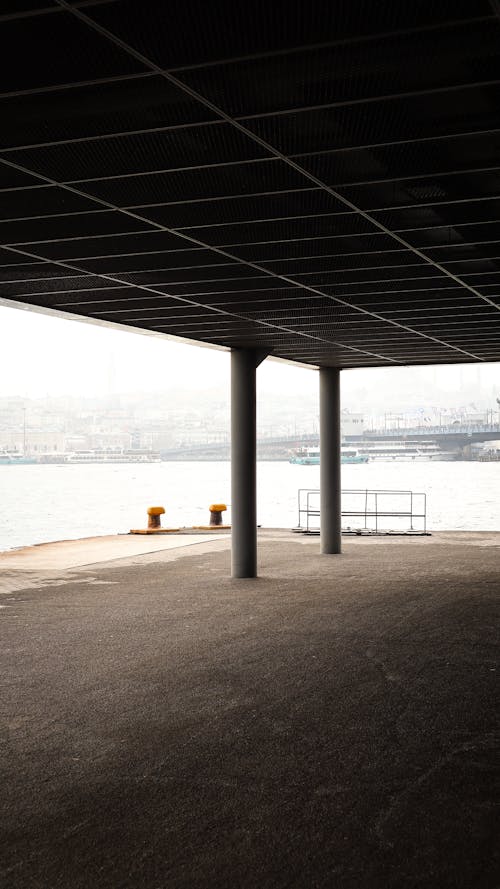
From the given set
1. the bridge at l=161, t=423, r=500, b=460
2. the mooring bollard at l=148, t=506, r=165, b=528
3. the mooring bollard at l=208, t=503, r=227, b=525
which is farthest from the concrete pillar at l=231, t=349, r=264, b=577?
the bridge at l=161, t=423, r=500, b=460

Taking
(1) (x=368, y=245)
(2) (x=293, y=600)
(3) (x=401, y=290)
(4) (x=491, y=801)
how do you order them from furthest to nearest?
(2) (x=293, y=600)
(3) (x=401, y=290)
(1) (x=368, y=245)
(4) (x=491, y=801)

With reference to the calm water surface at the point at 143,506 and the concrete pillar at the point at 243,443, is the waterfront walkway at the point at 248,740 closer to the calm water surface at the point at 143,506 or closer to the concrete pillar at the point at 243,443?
the concrete pillar at the point at 243,443

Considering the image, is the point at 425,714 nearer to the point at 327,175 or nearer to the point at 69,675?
the point at 69,675

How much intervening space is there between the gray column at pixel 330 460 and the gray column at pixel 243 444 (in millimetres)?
4709

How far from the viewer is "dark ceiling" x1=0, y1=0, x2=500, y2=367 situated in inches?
239

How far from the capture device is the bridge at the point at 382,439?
149 metres

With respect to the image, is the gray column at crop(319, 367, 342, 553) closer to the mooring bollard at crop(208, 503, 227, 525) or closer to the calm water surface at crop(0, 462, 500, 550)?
the mooring bollard at crop(208, 503, 227, 525)

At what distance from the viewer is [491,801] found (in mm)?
7828

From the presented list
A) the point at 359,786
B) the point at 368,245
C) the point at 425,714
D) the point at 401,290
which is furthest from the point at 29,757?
the point at 401,290

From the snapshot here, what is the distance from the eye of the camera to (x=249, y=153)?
28.3 ft

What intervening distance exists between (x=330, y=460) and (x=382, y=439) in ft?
461

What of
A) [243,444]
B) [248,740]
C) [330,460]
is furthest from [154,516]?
[248,740]

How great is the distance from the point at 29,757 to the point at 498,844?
14.1 feet

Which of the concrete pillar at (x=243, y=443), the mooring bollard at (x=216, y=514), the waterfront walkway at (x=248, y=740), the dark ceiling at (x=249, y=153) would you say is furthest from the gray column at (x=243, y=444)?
the mooring bollard at (x=216, y=514)
